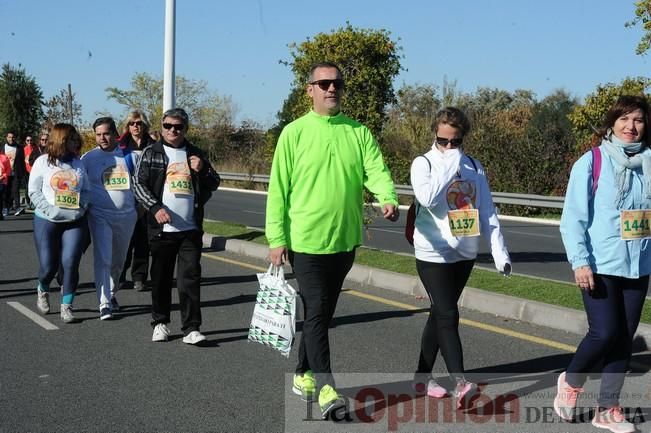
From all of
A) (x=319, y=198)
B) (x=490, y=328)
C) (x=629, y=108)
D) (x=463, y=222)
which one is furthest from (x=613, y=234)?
(x=490, y=328)

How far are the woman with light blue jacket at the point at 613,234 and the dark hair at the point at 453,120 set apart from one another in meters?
0.71

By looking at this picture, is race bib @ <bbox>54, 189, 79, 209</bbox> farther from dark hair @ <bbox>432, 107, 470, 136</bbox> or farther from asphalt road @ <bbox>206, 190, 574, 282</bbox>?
asphalt road @ <bbox>206, 190, 574, 282</bbox>

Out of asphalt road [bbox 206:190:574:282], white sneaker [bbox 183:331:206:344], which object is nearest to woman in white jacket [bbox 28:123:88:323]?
white sneaker [bbox 183:331:206:344]

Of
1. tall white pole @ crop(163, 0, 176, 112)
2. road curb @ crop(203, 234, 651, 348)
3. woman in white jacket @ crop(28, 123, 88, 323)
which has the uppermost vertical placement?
tall white pole @ crop(163, 0, 176, 112)

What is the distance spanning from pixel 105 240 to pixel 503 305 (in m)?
3.76

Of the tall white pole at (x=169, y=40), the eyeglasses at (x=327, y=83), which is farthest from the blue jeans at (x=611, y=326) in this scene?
the tall white pole at (x=169, y=40)

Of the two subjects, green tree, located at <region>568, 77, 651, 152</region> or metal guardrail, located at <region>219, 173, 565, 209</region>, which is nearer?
green tree, located at <region>568, 77, 651, 152</region>

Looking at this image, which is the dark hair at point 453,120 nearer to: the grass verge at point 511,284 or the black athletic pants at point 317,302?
the black athletic pants at point 317,302

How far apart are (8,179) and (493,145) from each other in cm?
1392

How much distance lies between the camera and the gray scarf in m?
4.50

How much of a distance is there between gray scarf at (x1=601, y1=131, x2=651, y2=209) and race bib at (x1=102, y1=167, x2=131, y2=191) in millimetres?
4765

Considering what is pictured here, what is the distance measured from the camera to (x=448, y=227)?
492cm

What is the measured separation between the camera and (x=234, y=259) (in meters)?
12.1

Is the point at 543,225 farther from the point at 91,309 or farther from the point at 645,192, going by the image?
the point at 645,192
